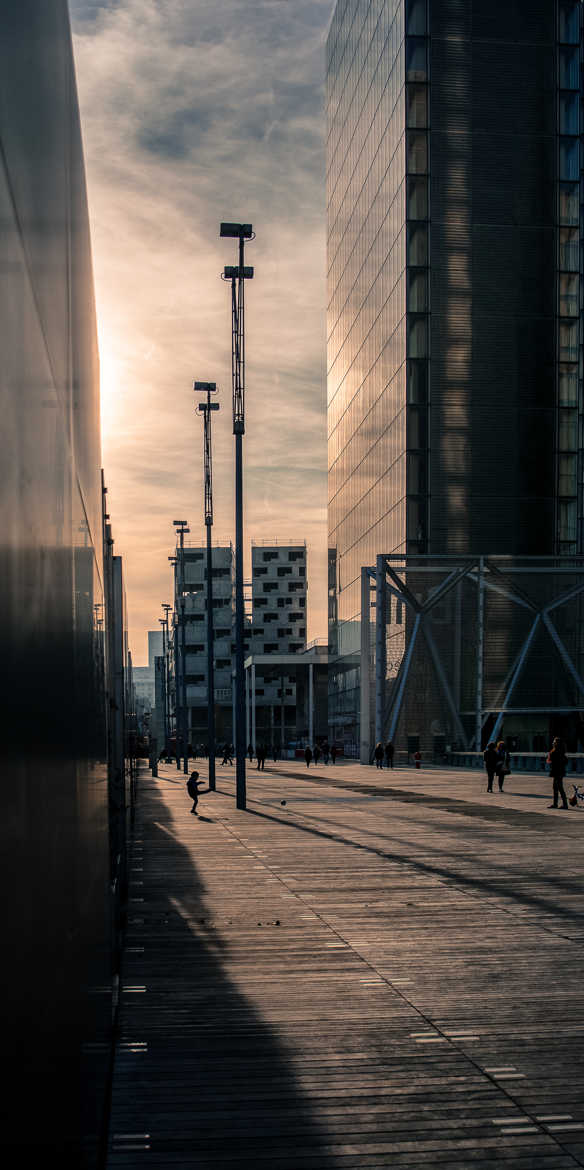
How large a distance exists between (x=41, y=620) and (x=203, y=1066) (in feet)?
19.8

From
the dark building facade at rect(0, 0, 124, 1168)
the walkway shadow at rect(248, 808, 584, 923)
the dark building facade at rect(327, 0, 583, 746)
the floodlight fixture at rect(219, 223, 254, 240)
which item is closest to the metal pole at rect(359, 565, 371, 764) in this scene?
the dark building facade at rect(327, 0, 583, 746)

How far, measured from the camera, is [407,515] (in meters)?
64.2

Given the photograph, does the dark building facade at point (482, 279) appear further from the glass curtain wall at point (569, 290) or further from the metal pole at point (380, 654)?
the metal pole at point (380, 654)

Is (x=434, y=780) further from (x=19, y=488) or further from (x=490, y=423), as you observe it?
(x=19, y=488)

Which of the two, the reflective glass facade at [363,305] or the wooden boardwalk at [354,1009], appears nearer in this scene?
the wooden boardwalk at [354,1009]

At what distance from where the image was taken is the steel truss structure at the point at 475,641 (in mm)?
60812

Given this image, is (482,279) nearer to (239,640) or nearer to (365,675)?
(365,675)

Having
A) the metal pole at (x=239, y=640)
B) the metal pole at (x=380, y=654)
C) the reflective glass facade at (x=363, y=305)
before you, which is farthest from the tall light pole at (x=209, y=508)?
the reflective glass facade at (x=363, y=305)

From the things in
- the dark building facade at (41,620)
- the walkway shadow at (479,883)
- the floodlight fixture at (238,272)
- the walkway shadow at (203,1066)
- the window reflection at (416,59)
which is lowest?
the walkway shadow at (479,883)

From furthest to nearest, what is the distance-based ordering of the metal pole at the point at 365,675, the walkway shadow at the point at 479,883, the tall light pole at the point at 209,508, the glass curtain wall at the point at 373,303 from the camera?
the glass curtain wall at the point at 373,303 → the metal pole at the point at 365,675 → the tall light pole at the point at 209,508 → the walkway shadow at the point at 479,883

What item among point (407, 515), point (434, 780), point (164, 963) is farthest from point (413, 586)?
point (164, 963)

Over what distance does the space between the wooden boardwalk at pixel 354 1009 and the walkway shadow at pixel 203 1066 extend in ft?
0.06

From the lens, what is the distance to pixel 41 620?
241 cm

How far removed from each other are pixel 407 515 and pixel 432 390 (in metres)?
7.16
